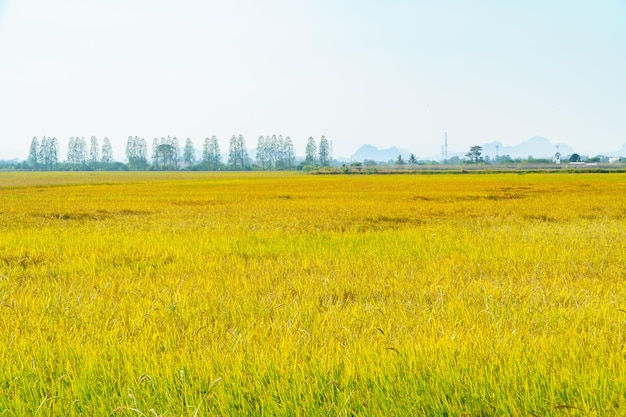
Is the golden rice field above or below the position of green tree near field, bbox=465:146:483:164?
below

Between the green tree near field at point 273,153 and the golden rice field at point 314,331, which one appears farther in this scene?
the green tree near field at point 273,153

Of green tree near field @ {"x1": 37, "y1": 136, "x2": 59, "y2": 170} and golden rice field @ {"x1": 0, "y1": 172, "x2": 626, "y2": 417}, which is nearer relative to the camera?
golden rice field @ {"x1": 0, "y1": 172, "x2": 626, "y2": 417}

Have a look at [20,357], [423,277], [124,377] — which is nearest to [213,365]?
[124,377]

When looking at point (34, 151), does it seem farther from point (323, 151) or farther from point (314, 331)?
point (314, 331)

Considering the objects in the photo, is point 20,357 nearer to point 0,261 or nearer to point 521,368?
point 521,368

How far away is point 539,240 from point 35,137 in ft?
640

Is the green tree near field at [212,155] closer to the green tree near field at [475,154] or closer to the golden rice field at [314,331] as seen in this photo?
the green tree near field at [475,154]

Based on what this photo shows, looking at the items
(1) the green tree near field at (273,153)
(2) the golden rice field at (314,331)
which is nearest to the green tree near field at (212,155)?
(1) the green tree near field at (273,153)

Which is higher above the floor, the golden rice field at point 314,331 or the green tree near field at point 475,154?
the green tree near field at point 475,154

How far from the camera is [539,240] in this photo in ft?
28.5

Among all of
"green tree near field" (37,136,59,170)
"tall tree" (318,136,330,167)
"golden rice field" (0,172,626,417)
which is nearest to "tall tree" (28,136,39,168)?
"green tree near field" (37,136,59,170)

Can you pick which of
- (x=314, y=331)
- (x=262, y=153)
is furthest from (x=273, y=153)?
(x=314, y=331)

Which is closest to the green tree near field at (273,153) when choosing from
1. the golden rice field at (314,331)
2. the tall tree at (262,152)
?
the tall tree at (262,152)

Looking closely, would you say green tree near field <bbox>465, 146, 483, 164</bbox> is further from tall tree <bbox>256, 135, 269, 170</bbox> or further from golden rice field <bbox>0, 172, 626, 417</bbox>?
golden rice field <bbox>0, 172, 626, 417</bbox>
